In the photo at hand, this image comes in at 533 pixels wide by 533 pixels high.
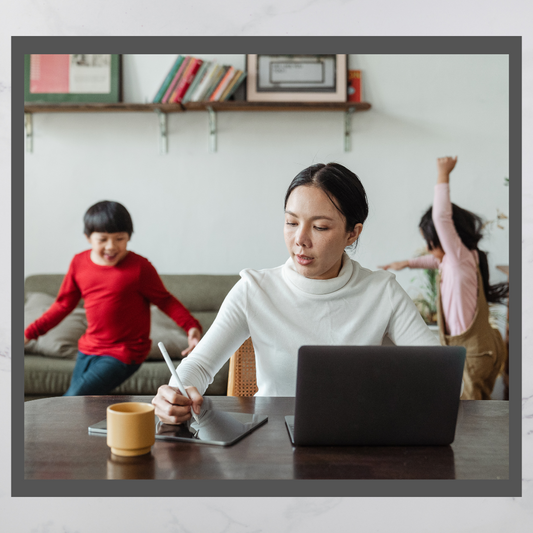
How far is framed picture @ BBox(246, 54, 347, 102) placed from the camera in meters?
3.08

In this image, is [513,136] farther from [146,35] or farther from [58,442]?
[58,442]

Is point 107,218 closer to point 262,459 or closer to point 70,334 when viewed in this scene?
point 70,334

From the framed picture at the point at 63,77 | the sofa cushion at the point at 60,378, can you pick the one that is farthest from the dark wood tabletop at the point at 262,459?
the framed picture at the point at 63,77

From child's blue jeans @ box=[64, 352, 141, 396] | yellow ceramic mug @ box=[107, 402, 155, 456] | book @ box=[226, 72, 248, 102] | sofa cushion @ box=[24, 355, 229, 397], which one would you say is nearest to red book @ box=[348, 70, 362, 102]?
book @ box=[226, 72, 248, 102]

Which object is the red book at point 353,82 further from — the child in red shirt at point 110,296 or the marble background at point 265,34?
the marble background at point 265,34

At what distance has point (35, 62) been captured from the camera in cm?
311

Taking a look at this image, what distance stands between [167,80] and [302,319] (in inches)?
87.7

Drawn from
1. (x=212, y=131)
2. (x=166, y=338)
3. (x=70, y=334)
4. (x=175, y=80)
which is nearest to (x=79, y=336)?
(x=70, y=334)

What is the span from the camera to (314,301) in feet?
4.15

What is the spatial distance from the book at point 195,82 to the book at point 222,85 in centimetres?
11

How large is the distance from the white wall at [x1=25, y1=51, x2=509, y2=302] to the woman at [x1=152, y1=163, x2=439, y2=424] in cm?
194

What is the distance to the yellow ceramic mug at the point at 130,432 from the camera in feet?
2.47

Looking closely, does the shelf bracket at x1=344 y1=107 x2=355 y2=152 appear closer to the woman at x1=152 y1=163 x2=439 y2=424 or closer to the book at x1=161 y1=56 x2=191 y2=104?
the book at x1=161 y1=56 x2=191 y2=104

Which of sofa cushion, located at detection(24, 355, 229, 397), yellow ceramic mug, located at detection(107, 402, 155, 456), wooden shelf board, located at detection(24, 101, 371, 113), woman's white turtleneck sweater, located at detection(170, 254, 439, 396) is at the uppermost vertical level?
wooden shelf board, located at detection(24, 101, 371, 113)
